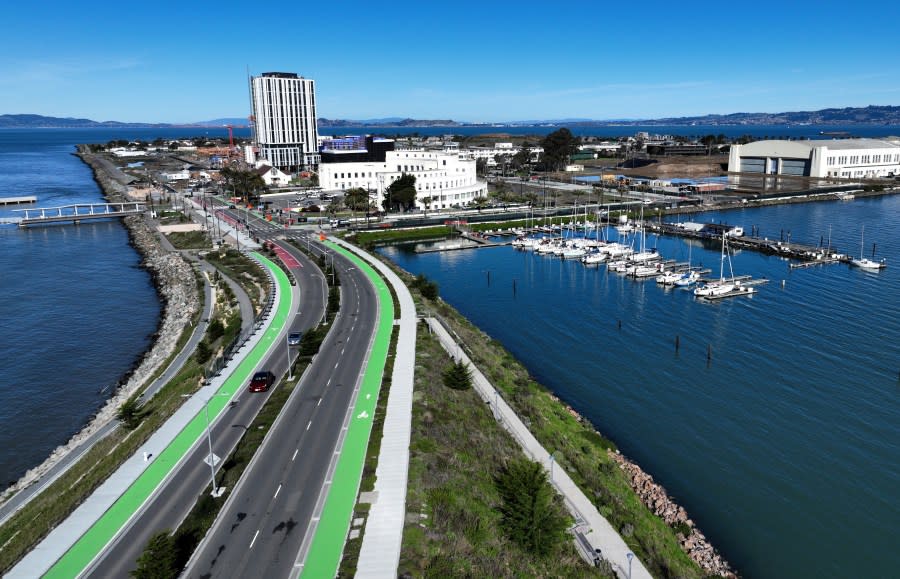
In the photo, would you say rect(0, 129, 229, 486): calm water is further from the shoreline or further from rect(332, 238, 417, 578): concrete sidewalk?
the shoreline

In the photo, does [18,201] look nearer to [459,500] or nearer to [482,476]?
[482,476]

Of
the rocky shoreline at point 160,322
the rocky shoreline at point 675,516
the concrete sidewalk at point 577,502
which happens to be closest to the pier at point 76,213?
the rocky shoreline at point 160,322

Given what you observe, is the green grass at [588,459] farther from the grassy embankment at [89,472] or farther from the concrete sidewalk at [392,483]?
the grassy embankment at [89,472]

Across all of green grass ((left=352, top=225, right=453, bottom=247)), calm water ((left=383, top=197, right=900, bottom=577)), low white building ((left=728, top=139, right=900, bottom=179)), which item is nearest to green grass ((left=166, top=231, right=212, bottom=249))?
green grass ((left=352, top=225, right=453, bottom=247))

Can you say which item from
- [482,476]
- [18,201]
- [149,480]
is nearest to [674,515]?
[482,476]

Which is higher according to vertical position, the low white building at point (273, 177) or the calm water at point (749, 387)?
the low white building at point (273, 177)

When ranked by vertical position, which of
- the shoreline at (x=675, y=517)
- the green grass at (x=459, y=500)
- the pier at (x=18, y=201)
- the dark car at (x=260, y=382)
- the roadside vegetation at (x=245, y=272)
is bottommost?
the shoreline at (x=675, y=517)
